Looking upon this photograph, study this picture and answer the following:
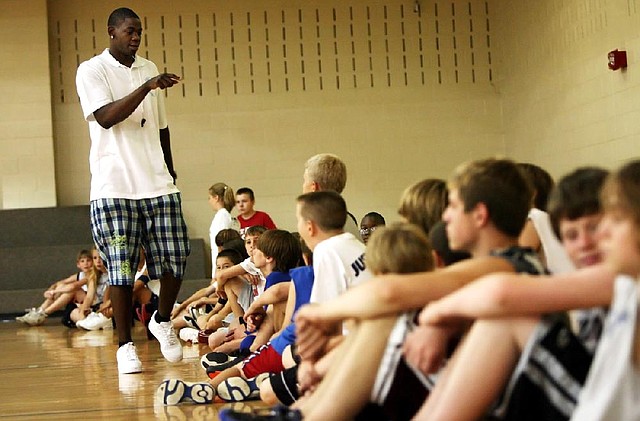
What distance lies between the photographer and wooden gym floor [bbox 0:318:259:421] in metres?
3.68

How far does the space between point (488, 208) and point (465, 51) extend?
902 centimetres

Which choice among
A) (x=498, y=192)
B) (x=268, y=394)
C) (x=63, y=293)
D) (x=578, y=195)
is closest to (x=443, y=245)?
(x=498, y=192)

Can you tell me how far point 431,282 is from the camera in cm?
216

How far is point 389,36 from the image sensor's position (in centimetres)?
1096

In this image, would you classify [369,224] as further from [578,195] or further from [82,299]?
[82,299]

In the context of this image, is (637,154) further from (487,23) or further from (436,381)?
(436,381)

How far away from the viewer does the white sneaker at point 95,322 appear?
28.8 feet

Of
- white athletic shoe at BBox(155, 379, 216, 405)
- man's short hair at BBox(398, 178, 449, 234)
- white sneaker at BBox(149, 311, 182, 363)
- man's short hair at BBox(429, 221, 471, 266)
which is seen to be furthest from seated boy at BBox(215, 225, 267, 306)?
man's short hair at BBox(429, 221, 471, 266)

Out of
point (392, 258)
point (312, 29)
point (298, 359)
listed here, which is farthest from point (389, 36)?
point (392, 258)

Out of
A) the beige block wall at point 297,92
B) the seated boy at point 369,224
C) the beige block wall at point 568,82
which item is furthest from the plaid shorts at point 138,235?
the beige block wall at point 297,92

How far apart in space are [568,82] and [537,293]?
754 cm

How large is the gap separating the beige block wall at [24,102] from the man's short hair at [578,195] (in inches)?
357

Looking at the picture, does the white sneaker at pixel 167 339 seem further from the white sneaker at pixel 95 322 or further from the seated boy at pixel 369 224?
the white sneaker at pixel 95 322

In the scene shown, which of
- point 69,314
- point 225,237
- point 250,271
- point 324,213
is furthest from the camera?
point 69,314
